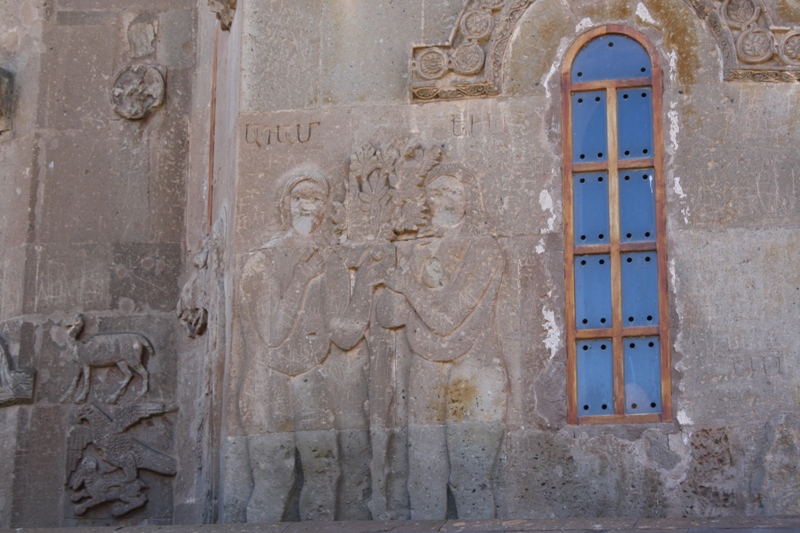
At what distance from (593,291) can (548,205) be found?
2.20ft

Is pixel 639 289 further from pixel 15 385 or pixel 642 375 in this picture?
pixel 15 385

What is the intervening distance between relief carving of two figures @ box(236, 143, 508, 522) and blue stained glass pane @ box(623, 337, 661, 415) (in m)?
0.83

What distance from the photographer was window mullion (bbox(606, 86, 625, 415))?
11017 mm

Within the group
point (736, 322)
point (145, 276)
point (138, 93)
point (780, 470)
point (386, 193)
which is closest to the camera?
point (780, 470)

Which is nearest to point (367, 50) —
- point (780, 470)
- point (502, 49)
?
point (502, 49)

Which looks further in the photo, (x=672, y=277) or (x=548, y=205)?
(x=548, y=205)

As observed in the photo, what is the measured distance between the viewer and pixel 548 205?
448 inches

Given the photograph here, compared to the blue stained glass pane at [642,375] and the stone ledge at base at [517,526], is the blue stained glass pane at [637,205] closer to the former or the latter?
the blue stained glass pane at [642,375]

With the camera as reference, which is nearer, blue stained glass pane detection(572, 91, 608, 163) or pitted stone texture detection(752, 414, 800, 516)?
pitted stone texture detection(752, 414, 800, 516)

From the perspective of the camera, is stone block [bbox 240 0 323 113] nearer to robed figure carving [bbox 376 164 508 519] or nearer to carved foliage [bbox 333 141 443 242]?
carved foliage [bbox 333 141 443 242]

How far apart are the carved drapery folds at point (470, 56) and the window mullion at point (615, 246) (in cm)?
81

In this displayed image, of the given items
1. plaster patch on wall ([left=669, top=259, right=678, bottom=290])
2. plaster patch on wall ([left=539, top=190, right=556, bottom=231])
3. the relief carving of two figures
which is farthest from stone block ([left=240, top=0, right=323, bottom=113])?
plaster patch on wall ([left=669, top=259, right=678, bottom=290])

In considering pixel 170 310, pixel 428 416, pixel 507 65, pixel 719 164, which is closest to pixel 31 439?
pixel 170 310

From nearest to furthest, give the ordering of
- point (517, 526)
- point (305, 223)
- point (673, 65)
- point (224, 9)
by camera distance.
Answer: point (517, 526) → point (673, 65) → point (305, 223) → point (224, 9)
